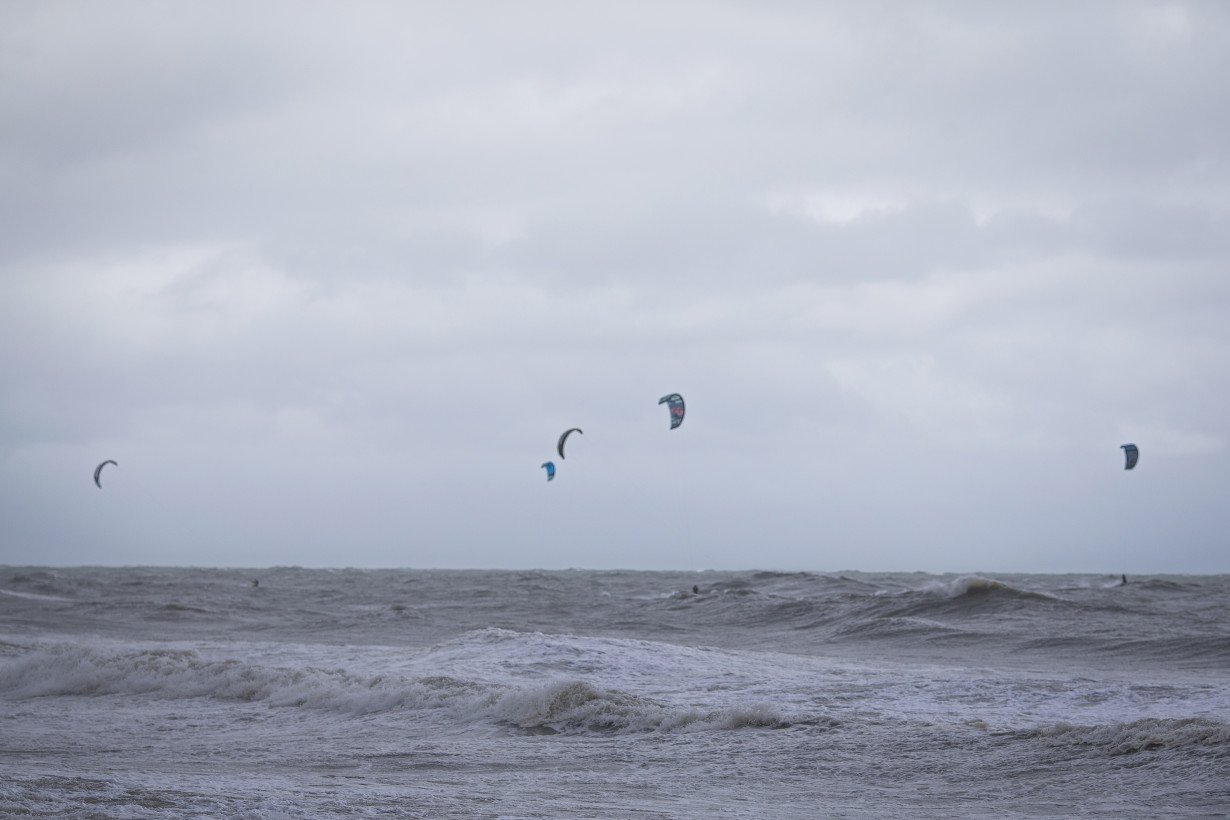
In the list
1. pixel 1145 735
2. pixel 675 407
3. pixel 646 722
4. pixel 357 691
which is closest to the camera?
pixel 1145 735

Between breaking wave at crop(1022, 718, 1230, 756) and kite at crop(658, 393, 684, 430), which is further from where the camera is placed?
kite at crop(658, 393, 684, 430)

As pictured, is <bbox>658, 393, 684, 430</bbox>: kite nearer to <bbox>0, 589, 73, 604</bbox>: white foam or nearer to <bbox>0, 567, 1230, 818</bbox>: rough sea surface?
<bbox>0, 567, 1230, 818</bbox>: rough sea surface

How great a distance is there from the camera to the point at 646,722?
928 cm

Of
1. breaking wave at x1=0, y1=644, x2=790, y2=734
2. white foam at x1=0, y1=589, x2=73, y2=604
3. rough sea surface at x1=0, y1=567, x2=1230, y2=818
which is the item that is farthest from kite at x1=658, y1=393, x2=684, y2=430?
white foam at x1=0, y1=589, x2=73, y2=604

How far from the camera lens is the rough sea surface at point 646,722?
638cm

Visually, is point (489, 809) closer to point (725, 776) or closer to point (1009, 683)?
point (725, 776)

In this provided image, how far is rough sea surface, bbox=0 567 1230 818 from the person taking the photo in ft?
20.9

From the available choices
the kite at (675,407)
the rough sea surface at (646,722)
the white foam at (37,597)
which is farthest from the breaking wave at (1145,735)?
the white foam at (37,597)

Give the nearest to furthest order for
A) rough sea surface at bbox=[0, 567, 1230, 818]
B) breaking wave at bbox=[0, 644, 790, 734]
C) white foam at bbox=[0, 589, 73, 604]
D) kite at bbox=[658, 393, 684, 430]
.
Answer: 1. rough sea surface at bbox=[0, 567, 1230, 818]
2. breaking wave at bbox=[0, 644, 790, 734]
3. kite at bbox=[658, 393, 684, 430]
4. white foam at bbox=[0, 589, 73, 604]

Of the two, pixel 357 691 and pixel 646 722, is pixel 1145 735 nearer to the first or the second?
pixel 646 722

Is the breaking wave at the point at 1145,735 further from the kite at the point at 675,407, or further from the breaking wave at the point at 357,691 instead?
the kite at the point at 675,407

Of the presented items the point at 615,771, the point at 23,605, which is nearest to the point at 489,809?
the point at 615,771

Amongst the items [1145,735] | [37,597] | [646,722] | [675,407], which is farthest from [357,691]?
[37,597]

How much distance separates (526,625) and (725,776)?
15767 millimetres
